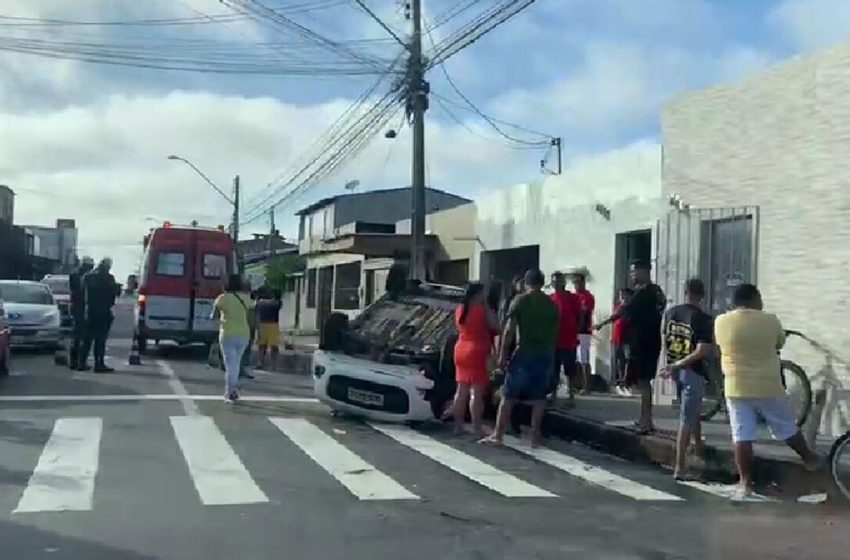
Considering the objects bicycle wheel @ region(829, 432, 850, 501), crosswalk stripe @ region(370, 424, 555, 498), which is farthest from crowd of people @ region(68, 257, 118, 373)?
bicycle wheel @ region(829, 432, 850, 501)

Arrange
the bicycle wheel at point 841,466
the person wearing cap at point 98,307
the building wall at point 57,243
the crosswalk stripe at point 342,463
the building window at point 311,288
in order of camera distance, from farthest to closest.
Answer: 1. the building wall at point 57,243
2. the building window at point 311,288
3. the person wearing cap at point 98,307
4. the bicycle wheel at point 841,466
5. the crosswalk stripe at point 342,463

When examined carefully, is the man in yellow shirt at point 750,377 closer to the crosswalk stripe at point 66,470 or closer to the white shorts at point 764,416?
the white shorts at point 764,416

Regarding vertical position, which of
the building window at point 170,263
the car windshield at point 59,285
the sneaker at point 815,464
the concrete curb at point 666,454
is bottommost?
the concrete curb at point 666,454

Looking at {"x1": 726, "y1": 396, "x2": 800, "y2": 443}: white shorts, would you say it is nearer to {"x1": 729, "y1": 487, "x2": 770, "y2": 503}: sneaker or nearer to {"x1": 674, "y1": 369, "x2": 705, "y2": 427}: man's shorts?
{"x1": 729, "y1": 487, "x2": 770, "y2": 503}: sneaker

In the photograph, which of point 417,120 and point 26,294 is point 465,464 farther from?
point 26,294

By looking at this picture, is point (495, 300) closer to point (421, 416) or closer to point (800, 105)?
point (421, 416)

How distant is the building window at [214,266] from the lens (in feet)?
80.8

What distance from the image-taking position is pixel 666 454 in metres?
12.3

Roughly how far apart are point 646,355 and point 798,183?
3438mm

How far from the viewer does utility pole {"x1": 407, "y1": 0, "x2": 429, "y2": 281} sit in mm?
23953

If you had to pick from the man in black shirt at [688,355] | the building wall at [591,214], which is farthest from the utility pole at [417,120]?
the man in black shirt at [688,355]

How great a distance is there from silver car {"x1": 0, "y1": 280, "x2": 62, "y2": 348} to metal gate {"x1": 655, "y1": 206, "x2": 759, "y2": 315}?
12288 mm

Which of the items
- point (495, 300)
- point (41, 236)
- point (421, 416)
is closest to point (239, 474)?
point (421, 416)

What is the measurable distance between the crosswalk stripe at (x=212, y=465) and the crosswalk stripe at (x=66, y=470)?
82 centimetres
